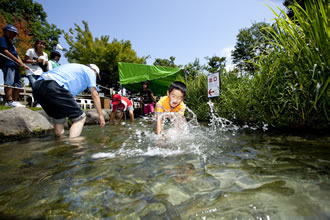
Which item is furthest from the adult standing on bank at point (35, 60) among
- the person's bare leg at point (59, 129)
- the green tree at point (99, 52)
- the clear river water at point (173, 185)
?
the green tree at point (99, 52)

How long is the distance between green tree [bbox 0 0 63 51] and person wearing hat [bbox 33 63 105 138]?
21.6m

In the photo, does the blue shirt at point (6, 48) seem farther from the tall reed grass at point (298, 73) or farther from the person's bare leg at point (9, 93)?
the tall reed grass at point (298, 73)

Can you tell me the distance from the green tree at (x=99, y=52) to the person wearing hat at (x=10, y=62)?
13865mm

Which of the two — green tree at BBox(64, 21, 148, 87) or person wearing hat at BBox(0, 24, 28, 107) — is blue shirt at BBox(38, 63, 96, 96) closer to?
person wearing hat at BBox(0, 24, 28, 107)

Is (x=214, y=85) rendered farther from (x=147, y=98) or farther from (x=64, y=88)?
(x=147, y=98)

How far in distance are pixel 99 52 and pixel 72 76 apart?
54.4 feet

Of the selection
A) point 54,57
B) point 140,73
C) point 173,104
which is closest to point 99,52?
point 140,73

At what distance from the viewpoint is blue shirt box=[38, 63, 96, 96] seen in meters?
Answer: 2.65

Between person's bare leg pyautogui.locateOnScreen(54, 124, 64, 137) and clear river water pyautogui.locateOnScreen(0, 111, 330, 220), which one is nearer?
clear river water pyautogui.locateOnScreen(0, 111, 330, 220)

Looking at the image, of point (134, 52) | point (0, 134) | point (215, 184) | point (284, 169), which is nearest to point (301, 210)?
point (215, 184)

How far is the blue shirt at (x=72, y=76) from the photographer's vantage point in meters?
2.65

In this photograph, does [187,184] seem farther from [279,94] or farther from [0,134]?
[0,134]

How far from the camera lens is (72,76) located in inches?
109

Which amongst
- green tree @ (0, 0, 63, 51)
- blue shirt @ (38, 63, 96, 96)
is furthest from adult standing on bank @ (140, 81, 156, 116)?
green tree @ (0, 0, 63, 51)
